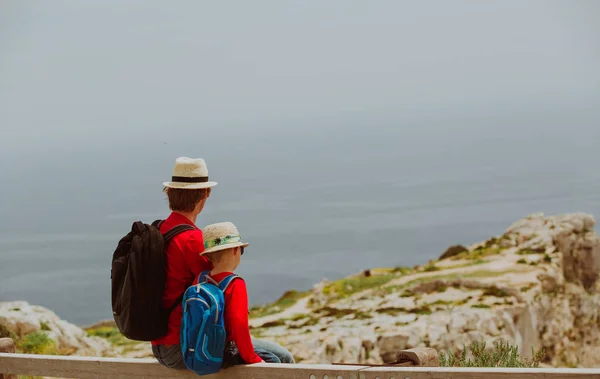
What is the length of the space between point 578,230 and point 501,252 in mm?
3792

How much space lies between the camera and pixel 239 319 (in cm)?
520

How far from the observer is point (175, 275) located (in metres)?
5.46

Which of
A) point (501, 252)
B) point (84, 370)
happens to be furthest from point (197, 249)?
point (501, 252)

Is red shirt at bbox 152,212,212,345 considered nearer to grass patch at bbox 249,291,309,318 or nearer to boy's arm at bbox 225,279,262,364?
boy's arm at bbox 225,279,262,364

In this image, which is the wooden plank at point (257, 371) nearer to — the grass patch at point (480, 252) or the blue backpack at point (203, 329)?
the blue backpack at point (203, 329)

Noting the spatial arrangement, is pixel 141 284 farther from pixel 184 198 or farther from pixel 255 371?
pixel 255 371

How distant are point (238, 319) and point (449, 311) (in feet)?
59.1

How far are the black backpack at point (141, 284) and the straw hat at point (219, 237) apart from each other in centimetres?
28

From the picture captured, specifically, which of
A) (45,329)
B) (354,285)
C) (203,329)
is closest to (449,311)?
(354,285)

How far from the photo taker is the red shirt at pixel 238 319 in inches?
205

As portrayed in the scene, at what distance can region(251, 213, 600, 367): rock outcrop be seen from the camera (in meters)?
20.6

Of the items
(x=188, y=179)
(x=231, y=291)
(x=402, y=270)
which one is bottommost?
(x=402, y=270)

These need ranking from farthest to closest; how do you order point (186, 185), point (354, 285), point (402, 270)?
point (402, 270) < point (354, 285) < point (186, 185)

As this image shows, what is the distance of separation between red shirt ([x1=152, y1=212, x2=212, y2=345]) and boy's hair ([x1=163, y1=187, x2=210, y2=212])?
0.25 meters
